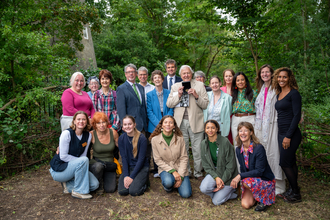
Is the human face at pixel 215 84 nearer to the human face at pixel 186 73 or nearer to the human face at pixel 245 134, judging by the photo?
the human face at pixel 186 73

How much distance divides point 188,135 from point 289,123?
5.53ft

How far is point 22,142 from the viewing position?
5055 millimetres

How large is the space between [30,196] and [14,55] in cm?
289

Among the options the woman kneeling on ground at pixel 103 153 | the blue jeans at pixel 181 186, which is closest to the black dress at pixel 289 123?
the blue jeans at pixel 181 186

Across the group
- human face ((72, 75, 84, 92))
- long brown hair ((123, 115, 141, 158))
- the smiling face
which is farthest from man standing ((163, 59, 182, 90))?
human face ((72, 75, 84, 92))

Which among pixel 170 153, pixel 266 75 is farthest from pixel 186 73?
pixel 170 153

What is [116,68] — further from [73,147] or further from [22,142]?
[73,147]

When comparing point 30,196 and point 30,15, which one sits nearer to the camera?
point 30,196

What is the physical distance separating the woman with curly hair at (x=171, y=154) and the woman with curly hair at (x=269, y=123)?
1.30 m

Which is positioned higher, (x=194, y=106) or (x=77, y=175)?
(x=194, y=106)

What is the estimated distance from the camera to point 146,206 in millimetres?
3469

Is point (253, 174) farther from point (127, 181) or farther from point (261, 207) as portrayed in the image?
point (127, 181)

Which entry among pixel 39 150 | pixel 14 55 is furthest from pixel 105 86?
pixel 39 150

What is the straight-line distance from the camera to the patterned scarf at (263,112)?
3643 mm
